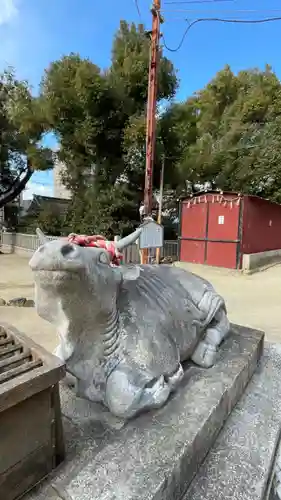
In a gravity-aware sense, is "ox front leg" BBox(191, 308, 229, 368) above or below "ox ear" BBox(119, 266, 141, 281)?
below

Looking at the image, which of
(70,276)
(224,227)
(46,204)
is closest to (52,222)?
(46,204)

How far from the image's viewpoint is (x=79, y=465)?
956mm

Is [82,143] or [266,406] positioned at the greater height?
[82,143]

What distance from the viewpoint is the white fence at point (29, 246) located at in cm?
966

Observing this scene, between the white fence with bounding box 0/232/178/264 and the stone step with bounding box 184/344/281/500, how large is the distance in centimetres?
787

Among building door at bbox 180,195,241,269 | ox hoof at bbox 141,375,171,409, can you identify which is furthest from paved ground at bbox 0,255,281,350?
ox hoof at bbox 141,375,171,409

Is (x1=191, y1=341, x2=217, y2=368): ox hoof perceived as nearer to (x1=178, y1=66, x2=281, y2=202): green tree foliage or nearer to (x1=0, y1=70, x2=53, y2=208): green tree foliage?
(x1=178, y1=66, x2=281, y2=202): green tree foliage

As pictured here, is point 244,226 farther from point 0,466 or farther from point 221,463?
point 0,466

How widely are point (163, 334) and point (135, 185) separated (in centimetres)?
974

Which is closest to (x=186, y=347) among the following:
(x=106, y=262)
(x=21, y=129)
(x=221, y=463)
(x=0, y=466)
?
(x=221, y=463)

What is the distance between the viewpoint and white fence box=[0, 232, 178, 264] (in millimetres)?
9656

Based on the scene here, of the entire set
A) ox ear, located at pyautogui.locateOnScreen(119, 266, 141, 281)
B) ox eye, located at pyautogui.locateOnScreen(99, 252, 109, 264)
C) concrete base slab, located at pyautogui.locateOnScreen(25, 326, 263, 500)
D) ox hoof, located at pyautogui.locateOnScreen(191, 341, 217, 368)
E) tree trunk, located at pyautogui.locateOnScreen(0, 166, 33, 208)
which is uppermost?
tree trunk, located at pyautogui.locateOnScreen(0, 166, 33, 208)

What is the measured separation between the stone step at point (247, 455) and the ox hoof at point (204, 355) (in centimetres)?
23

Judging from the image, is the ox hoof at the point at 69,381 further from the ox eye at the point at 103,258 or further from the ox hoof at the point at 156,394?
the ox eye at the point at 103,258
